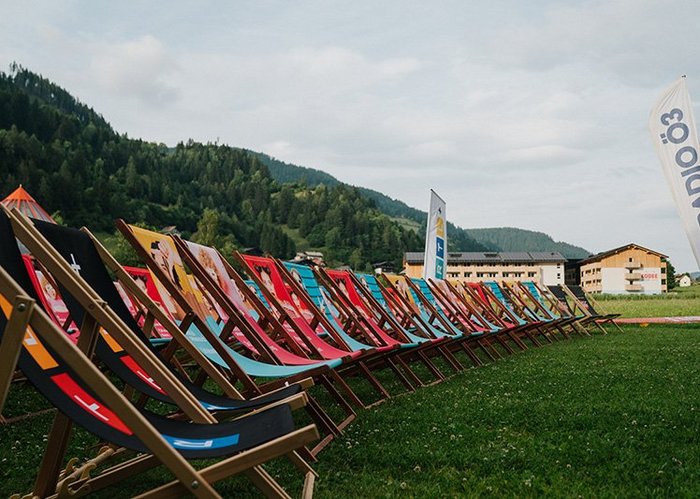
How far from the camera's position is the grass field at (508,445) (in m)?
2.54

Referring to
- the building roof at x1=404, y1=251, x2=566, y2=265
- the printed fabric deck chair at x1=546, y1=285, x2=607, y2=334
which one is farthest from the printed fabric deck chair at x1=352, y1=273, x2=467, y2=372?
the building roof at x1=404, y1=251, x2=566, y2=265

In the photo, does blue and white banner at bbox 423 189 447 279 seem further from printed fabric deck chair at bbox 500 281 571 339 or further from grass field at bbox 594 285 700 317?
grass field at bbox 594 285 700 317

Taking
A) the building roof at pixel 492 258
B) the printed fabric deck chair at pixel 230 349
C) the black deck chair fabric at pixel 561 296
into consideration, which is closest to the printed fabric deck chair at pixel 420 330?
the printed fabric deck chair at pixel 230 349

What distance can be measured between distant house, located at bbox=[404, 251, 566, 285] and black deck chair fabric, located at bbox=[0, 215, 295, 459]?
A: 88.0 m

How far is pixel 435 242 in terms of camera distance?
13688 millimetres

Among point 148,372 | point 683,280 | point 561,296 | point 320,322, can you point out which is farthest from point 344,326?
point 683,280

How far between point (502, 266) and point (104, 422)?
3796 inches

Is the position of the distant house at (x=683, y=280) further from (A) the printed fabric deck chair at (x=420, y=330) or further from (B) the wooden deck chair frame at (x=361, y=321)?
(B) the wooden deck chair frame at (x=361, y=321)

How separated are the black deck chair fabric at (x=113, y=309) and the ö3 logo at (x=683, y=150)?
308 inches

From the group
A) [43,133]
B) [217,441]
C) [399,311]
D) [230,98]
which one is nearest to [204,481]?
[217,441]

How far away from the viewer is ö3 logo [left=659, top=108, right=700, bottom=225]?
8555 millimetres

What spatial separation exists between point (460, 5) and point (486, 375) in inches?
222

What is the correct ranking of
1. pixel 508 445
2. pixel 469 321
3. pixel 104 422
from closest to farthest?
pixel 104 422
pixel 508 445
pixel 469 321

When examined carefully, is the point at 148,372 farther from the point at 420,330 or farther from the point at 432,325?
the point at 432,325
